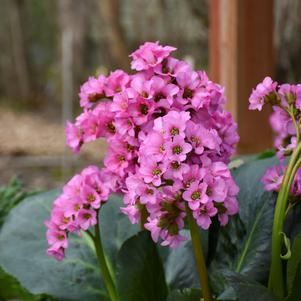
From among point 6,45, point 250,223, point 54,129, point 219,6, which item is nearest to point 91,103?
point 250,223

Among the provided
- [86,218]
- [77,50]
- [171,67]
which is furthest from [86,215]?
[77,50]

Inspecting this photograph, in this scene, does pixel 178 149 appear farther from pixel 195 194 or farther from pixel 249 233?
pixel 249 233

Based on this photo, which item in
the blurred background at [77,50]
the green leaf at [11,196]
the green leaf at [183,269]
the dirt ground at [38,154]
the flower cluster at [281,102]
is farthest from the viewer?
the dirt ground at [38,154]

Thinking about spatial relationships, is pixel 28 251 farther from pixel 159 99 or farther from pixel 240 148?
pixel 240 148

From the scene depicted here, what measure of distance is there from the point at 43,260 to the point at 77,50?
6.25m

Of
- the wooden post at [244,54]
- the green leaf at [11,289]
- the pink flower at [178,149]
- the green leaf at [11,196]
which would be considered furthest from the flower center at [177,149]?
the wooden post at [244,54]

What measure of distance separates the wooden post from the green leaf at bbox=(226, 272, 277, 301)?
3.83 feet

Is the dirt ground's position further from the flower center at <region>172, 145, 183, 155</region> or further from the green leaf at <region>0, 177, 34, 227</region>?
the flower center at <region>172, 145, 183, 155</region>

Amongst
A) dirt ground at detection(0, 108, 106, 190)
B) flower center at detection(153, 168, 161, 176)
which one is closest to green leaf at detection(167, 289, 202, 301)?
flower center at detection(153, 168, 161, 176)

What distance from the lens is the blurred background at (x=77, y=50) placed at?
1922 millimetres

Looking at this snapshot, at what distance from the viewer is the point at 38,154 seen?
5637 mm

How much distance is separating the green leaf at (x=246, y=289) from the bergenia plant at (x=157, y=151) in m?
0.06

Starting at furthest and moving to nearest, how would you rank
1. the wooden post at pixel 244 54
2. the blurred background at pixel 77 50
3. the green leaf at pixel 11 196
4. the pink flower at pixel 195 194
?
the blurred background at pixel 77 50
the wooden post at pixel 244 54
the green leaf at pixel 11 196
the pink flower at pixel 195 194

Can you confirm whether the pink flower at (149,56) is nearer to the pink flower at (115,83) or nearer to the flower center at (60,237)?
the pink flower at (115,83)
